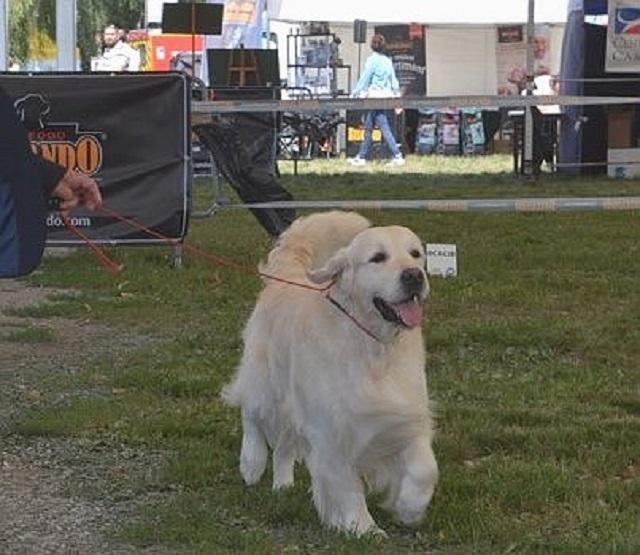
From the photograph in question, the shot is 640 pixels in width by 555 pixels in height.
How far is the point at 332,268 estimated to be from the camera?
4023mm

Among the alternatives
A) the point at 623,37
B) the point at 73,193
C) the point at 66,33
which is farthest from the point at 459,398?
the point at 623,37

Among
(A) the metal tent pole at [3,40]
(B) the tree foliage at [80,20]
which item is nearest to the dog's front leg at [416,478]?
(A) the metal tent pole at [3,40]

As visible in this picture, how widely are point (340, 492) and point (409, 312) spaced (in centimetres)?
57

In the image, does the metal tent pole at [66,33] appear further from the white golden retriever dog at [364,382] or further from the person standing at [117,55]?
the white golden retriever dog at [364,382]

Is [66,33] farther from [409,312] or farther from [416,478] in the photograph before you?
[416,478]

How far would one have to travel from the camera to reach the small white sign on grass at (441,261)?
346 inches

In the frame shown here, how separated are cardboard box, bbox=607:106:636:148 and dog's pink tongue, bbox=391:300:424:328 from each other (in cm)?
1501

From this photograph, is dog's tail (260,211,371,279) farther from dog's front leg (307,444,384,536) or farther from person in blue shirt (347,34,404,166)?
person in blue shirt (347,34,404,166)

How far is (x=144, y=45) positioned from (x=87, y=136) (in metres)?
18.3

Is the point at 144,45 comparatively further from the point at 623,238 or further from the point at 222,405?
the point at 222,405

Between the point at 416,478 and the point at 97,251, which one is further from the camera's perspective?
the point at 97,251

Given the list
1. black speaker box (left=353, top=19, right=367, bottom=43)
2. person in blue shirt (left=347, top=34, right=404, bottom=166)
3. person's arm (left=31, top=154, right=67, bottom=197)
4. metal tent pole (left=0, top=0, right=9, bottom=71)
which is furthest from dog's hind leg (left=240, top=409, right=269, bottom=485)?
black speaker box (left=353, top=19, right=367, bottom=43)

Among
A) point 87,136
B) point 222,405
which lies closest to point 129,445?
point 222,405

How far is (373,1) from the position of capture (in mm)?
25297
